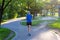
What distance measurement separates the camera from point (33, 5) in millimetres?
39719

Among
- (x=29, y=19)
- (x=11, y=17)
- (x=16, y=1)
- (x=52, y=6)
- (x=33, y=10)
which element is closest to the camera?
(x=29, y=19)

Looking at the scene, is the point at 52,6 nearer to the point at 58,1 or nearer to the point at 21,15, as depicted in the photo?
the point at 58,1

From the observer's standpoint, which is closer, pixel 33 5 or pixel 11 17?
pixel 33 5

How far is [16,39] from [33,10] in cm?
2966

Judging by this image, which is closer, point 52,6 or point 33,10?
point 33,10

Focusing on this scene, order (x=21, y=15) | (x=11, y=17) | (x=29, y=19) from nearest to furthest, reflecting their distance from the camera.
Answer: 1. (x=29, y=19)
2. (x=11, y=17)
3. (x=21, y=15)

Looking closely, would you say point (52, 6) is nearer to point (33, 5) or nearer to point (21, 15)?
point (21, 15)

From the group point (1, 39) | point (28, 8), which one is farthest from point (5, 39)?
point (28, 8)

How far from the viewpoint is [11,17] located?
45.0 m

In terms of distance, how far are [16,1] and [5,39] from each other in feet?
25.0

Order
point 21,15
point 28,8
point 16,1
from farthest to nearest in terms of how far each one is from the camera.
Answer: point 21,15 → point 28,8 → point 16,1

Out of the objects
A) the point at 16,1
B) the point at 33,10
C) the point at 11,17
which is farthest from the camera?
the point at 11,17

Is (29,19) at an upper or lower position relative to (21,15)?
upper

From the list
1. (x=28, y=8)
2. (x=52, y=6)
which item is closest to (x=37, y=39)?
(x=28, y=8)
